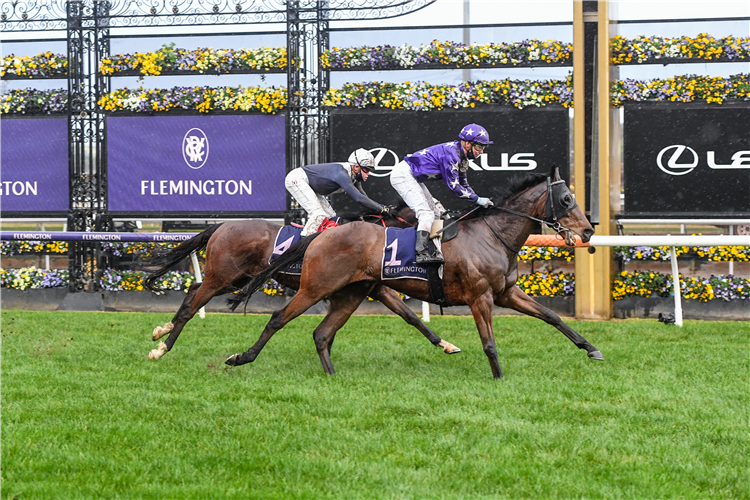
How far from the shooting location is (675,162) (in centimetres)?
999

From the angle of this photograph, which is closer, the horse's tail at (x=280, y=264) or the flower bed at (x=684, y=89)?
the horse's tail at (x=280, y=264)

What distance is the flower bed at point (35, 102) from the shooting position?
11.4 meters

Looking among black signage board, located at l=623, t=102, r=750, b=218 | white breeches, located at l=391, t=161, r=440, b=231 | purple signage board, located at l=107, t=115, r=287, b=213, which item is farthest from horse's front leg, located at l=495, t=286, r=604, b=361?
purple signage board, located at l=107, t=115, r=287, b=213

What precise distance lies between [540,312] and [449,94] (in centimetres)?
460

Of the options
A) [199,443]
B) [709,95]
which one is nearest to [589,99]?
[709,95]

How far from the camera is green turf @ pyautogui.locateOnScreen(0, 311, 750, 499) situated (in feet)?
11.9

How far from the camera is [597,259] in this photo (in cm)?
977

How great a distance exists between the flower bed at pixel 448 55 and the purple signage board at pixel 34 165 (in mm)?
3749

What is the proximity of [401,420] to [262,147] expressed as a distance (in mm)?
6822

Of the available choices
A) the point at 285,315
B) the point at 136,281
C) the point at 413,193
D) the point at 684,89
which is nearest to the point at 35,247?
the point at 136,281

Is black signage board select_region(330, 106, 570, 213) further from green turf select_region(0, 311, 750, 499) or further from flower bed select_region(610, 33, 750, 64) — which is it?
green turf select_region(0, 311, 750, 499)

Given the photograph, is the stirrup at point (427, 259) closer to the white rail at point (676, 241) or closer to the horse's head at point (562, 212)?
the horse's head at point (562, 212)

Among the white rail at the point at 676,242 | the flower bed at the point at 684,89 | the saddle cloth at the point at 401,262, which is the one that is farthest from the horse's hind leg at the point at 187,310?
the flower bed at the point at 684,89

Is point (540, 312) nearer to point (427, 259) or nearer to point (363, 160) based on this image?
point (427, 259)
